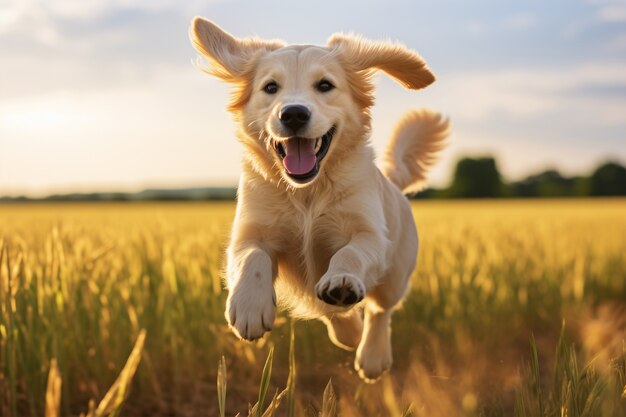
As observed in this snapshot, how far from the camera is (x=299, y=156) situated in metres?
3.47

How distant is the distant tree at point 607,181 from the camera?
6481cm

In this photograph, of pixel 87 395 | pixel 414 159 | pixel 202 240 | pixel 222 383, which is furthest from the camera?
pixel 202 240

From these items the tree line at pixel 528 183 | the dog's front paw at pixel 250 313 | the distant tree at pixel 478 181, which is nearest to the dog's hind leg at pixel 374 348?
the dog's front paw at pixel 250 313

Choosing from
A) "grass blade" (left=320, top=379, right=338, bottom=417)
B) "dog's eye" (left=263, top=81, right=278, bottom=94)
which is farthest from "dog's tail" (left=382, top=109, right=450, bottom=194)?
"grass blade" (left=320, top=379, right=338, bottom=417)

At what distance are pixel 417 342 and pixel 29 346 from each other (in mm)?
3186

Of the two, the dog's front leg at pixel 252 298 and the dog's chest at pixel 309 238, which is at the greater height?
the dog's chest at pixel 309 238

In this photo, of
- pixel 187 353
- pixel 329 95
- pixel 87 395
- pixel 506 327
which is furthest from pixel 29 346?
pixel 506 327

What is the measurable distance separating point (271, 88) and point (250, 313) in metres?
1.31

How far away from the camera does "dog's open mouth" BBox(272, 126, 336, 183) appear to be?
11.2ft

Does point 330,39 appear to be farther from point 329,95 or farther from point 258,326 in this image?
point 258,326

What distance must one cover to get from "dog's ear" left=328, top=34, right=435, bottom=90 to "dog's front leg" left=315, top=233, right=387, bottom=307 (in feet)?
3.40

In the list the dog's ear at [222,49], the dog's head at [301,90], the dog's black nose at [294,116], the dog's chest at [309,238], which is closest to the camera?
the dog's black nose at [294,116]

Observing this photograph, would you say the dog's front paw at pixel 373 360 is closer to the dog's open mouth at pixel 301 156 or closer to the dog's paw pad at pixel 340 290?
the dog's open mouth at pixel 301 156

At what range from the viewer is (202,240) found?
6398 mm
